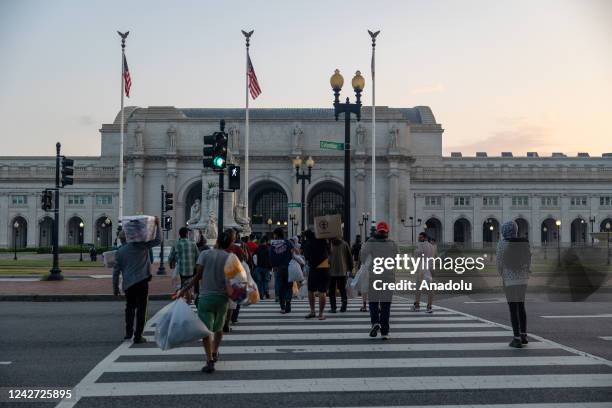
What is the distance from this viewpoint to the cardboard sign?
15.5m

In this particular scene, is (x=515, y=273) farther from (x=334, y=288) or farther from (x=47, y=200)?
(x=47, y=200)

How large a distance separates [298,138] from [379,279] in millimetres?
82159

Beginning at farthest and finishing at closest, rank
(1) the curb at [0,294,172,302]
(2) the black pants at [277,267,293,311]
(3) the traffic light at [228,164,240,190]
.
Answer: (3) the traffic light at [228,164,240,190]
(1) the curb at [0,294,172,302]
(2) the black pants at [277,267,293,311]

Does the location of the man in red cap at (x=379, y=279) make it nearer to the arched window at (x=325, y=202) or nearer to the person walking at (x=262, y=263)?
the person walking at (x=262, y=263)

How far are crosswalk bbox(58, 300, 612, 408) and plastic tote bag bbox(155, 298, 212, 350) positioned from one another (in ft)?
1.55

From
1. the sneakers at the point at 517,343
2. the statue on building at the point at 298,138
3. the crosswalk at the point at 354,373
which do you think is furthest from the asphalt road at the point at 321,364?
the statue on building at the point at 298,138

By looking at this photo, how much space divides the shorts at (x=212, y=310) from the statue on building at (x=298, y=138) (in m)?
84.1

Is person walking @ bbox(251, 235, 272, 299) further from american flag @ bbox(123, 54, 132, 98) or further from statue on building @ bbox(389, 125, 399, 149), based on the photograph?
statue on building @ bbox(389, 125, 399, 149)

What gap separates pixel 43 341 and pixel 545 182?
97788 mm

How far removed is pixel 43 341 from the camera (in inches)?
470

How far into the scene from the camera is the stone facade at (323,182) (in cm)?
9481

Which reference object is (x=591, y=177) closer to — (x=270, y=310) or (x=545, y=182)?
(x=545, y=182)

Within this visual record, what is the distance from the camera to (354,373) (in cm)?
930

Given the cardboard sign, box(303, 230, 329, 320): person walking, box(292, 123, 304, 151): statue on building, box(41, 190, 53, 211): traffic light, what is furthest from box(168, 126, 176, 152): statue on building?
box(303, 230, 329, 320): person walking
